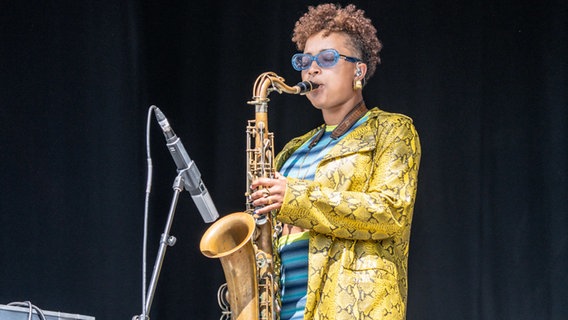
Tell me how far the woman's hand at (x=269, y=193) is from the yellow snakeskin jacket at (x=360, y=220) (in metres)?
0.02

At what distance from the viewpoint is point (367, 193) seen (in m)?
3.49

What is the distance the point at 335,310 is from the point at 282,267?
38 centimetres

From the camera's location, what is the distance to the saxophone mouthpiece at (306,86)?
3728 mm

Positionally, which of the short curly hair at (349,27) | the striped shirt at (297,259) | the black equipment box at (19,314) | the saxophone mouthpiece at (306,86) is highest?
the short curly hair at (349,27)

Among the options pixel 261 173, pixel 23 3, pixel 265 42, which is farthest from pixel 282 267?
pixel 23 3

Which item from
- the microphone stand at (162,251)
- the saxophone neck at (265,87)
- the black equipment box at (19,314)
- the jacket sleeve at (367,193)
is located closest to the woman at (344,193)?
the jacket sleeve at (367,193)

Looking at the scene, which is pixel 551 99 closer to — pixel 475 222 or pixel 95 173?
pixel 475 222

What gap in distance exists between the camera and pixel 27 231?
14.8 ft

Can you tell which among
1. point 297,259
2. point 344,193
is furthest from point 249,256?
point 344,193

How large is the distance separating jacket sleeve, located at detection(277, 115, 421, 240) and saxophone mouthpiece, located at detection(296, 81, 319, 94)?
28 centimetres

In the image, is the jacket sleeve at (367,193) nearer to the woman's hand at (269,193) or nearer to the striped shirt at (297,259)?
the woman's hand at (269,193)

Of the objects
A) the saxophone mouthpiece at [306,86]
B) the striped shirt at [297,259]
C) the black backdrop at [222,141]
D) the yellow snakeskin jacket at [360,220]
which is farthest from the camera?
the black backdrop at [222,141]

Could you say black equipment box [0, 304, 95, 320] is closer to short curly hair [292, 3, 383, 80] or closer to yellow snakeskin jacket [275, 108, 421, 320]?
yellow snakeskin jacket [275, 108, 421, 320]

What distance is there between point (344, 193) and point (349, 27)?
73cm
